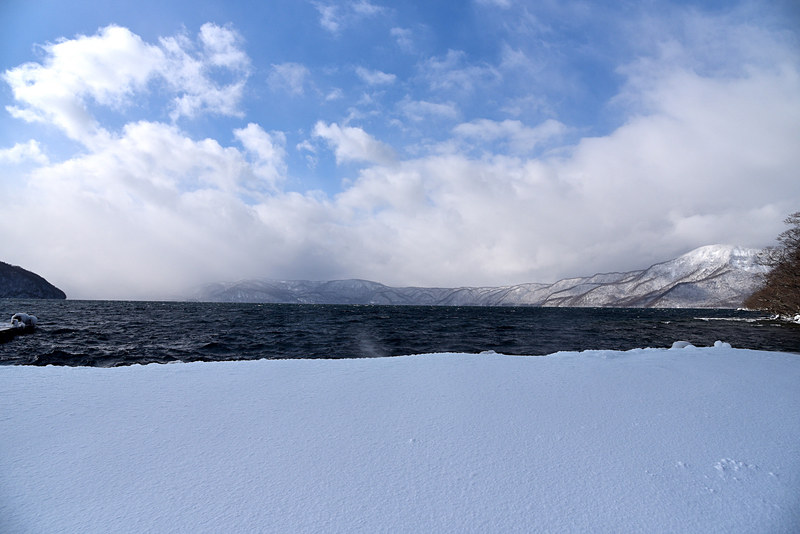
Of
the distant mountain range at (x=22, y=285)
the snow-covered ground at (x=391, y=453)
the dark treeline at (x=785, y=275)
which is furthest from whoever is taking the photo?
the distant mountain range at (x=22, y=285)

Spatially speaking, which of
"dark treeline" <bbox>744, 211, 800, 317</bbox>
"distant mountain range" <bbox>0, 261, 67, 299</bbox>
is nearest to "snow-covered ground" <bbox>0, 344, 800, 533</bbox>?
"dark treeline" <bbox>744, 211, 800, 317</bbox>

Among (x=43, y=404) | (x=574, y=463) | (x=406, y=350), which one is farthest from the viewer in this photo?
(x=406, y=350)

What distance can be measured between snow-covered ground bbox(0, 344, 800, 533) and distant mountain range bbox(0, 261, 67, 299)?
225226mm

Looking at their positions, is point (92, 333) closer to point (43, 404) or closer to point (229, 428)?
point (43, 404)

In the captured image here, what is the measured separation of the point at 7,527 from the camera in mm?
2600

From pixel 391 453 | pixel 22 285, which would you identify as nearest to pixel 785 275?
pixel 391 453

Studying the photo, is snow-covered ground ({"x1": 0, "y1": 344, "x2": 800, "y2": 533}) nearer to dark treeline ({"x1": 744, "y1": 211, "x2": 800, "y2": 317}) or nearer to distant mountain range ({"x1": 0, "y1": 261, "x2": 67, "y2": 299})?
dark treeline ({"x1": 744, "y1": 211, "x2": 800, "y2": 317})

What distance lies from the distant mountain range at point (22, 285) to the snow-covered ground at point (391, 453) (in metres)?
225

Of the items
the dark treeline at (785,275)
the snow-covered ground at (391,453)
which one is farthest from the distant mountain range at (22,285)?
the dark treeline at (785,275)

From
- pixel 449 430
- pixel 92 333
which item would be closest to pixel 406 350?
pixel 449 430

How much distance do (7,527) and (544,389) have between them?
237 inches

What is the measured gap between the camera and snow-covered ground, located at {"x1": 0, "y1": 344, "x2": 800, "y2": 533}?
2.79 meters

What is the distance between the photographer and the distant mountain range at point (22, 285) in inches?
6309

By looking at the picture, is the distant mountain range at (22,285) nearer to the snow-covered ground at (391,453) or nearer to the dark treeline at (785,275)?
the snow-covered ground at (391,453)
